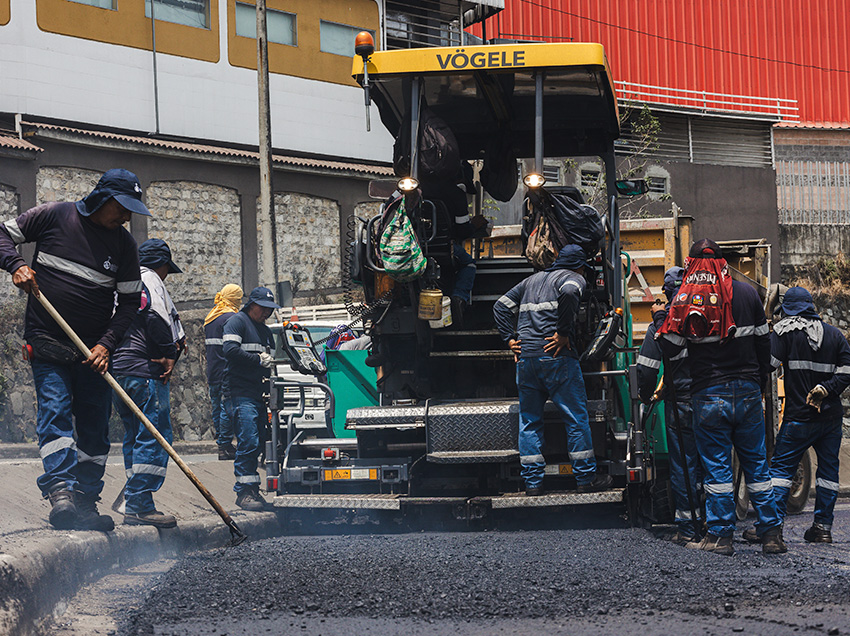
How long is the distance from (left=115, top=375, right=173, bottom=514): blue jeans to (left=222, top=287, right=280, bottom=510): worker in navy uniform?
1596 millimetres

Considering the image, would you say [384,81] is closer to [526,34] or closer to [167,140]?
[167,140]

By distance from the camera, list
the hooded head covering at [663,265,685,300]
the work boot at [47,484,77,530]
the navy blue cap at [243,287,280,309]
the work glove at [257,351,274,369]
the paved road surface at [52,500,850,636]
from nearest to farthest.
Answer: the paved road surface at [52,500,850,636] → the work boot at [47,484,77,530] → the hooded head covering at [663,265,685,300] → the work glove at [257,351,274,369] → the navy blue cap at [243,287,280,309]

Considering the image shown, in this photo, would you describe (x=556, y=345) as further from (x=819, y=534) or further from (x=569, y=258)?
(x=819, y=534)

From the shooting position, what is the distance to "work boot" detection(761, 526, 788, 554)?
20.4ft

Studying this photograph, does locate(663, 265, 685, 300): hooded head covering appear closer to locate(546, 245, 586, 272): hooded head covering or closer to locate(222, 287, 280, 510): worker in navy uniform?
locate(546, 245, 586, 272): hooded head covering

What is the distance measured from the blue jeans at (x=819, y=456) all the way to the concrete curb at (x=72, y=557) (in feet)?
12.0

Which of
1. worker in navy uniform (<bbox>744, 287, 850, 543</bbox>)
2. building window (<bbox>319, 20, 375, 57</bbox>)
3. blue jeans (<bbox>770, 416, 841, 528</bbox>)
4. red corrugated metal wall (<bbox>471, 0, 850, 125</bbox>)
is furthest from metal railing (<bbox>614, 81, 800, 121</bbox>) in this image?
blue jeans (<bbox>770, 416, 841, 528</bbox>)

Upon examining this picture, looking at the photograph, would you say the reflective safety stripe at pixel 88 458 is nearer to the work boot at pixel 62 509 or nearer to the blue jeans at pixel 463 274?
the work boot at pixel 62 509

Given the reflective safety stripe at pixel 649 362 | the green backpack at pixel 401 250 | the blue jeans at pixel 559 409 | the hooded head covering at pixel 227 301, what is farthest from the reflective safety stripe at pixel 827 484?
the hooded head covering at pixel 227 301

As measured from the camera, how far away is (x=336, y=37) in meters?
22.9

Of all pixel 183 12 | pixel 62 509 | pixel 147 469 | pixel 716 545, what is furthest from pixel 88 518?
pixel 183 12

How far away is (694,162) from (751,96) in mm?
4689

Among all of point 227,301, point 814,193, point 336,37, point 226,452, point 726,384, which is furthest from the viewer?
point 814,193

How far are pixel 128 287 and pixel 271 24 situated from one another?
17.0 metres
